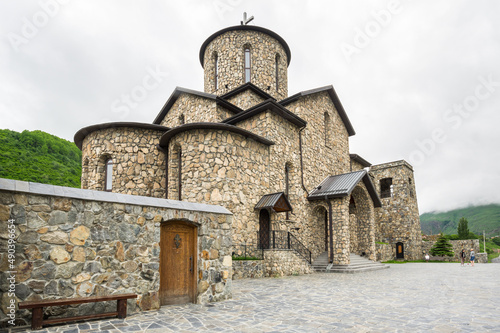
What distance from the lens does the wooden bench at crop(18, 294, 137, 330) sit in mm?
4668

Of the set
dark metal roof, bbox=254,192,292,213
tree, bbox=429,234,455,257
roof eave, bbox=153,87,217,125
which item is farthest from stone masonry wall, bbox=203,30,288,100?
tree, bbox=429,234,455,257

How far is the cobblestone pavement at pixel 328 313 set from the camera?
492cm

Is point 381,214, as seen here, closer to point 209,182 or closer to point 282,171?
point 282,171

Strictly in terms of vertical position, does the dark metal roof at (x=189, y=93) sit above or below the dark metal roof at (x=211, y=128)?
above

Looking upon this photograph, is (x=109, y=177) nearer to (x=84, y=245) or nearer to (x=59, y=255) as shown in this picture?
(x=84, y=245)

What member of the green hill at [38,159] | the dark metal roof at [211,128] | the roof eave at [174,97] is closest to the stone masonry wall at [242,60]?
the roof eave at [174,97]

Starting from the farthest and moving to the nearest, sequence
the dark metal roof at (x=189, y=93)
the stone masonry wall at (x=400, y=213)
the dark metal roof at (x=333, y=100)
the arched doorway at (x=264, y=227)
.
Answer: the stone masonry wall at (x=400, y=213) → the dark metal roof at (x=333, y=100) → the dark metal roof at (x=189, y=93) → the arched doorway at (x=264, y=227)

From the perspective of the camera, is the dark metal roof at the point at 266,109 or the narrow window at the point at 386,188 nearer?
the dark metal roof at the point at 266,109

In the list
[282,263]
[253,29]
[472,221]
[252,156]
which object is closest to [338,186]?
[252,156]

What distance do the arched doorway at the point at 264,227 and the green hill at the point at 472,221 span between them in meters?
109

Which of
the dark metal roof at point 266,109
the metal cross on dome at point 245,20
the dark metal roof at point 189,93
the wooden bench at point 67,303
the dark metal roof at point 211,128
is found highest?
the metal cross on dome at point 245,20

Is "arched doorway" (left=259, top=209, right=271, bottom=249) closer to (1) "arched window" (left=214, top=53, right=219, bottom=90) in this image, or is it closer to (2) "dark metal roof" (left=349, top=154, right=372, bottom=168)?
(1) "arched window" (left=214, top=53, right=219, bottom=90)

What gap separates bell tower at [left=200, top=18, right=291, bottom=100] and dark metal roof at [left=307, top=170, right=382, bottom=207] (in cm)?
700

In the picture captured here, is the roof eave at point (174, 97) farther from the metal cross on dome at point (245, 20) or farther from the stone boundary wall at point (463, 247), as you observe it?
the stone boundary wall at point (463, 247)
